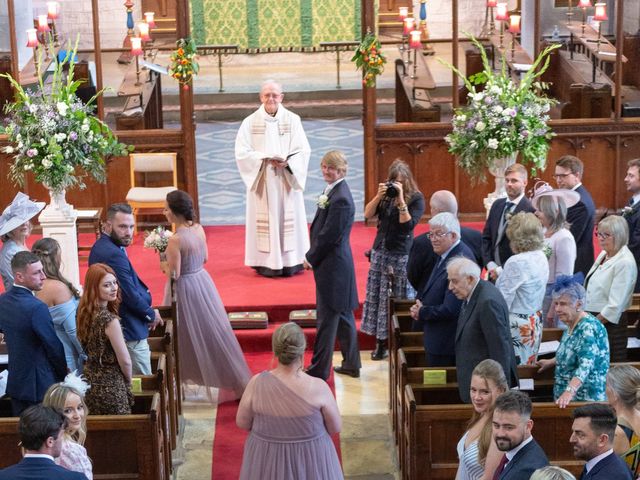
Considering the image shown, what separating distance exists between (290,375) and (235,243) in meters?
6.14

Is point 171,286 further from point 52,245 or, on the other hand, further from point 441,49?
point 441,49

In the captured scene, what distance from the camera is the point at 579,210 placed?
8.50 meters

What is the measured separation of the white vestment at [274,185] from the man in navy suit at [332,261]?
2030 mm

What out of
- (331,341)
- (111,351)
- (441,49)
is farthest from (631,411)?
(441,49)

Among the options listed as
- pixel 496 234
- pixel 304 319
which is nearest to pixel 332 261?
pixel 496 234

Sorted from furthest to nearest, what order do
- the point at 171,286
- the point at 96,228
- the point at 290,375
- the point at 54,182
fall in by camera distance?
the point at 96,228 < the point at 54,182 < the point at 171,286 < the point at 290,375

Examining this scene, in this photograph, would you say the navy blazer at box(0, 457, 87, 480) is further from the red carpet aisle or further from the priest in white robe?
the priest in white robe

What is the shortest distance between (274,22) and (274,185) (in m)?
11.4

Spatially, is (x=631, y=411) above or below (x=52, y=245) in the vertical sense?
below

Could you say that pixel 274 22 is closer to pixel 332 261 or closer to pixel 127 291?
pixel 332 261

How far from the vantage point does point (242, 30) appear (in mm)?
21234

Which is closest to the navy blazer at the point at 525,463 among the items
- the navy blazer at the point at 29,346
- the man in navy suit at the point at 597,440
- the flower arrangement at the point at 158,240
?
the man in navy suit at the point at 597,440

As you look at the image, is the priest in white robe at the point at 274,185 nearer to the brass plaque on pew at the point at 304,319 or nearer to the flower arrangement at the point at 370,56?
the brass plaque on pew at the point at 304,319

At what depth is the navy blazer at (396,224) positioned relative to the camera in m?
8.42
